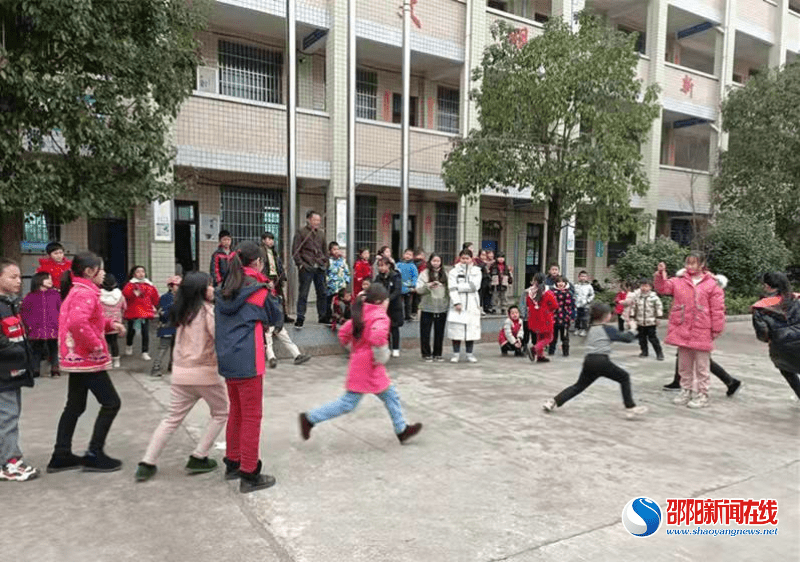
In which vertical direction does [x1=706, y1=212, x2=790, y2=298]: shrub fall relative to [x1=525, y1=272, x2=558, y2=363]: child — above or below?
above

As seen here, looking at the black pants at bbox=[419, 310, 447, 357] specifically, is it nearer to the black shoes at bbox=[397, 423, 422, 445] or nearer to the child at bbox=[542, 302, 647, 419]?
the child at bbox=[542, 302, 647, 419]

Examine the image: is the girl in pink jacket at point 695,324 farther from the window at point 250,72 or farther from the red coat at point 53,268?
the window at point 250,72

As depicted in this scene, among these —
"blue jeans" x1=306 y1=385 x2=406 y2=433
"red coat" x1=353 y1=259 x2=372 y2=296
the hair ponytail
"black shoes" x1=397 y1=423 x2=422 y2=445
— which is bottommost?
"black shoes" x1=397 y1=423 x2=422 y2=445

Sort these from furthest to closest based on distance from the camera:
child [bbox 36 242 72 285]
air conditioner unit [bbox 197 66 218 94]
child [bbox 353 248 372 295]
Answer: air conditioner unit [bbox 197 66 218 94]
child [bbox 353 248 372 295]
child [bbox 36 242 72 285]

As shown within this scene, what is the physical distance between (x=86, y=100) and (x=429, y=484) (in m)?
6.58

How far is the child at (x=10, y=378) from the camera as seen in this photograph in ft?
13.4

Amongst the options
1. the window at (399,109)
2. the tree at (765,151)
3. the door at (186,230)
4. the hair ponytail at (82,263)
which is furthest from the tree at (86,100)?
the tree at (765,151)

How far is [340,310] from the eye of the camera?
9.59 m

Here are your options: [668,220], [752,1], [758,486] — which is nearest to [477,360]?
[758,486]

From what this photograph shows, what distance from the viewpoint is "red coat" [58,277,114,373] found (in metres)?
4.18

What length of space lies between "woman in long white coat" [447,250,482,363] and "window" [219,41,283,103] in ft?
25.9

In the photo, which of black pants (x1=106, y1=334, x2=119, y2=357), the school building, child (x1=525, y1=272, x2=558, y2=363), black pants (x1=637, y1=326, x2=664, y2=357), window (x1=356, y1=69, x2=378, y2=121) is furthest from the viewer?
window (x1=356, y1=69, x2=378, y2=121)

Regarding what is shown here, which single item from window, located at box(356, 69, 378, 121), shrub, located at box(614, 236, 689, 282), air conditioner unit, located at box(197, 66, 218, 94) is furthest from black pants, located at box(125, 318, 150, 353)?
shrub, located at box(614, 236, 689, 282)

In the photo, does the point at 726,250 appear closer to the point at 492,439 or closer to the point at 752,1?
the point at 752,1
